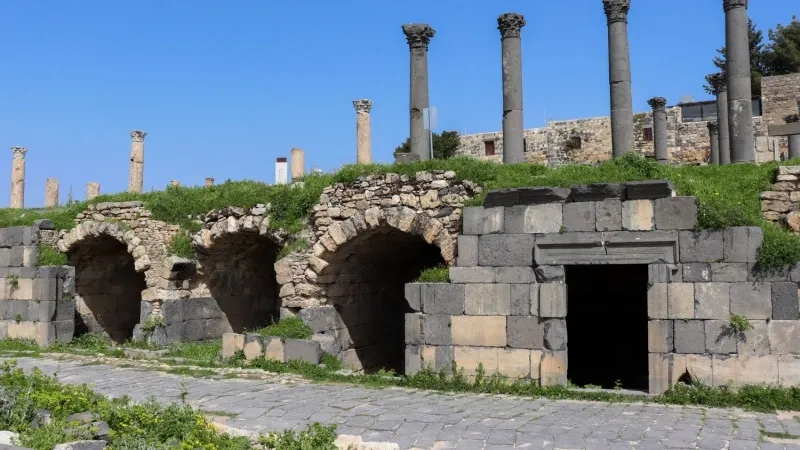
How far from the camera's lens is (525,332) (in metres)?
11.2

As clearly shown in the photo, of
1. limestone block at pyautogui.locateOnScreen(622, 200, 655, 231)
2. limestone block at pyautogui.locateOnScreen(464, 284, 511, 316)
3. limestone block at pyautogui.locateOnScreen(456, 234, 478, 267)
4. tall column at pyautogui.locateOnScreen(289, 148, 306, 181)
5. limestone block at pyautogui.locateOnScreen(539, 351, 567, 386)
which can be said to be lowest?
limestone block at pyautogui.locateOnScreen(539, 351, 567, 386)

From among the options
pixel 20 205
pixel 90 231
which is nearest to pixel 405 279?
pixel 90 231

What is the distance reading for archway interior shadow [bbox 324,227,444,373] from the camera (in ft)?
48.2

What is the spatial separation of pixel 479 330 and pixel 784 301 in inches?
177

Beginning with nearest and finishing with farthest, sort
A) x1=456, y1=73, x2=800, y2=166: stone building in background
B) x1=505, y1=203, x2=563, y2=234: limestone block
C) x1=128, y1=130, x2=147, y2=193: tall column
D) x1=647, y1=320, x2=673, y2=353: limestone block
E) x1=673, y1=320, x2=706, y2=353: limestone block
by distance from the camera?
x1=673, y1=320, x2=706, y2=353: limestone block, x1=647, y1=320, x2=673, y2=353: limestone block, x1=505, y1=203, x2=563, y2=234: limestone block, x1=128, y1=130, x2=147, y2=193: tall column, x1=456, y1=73, x2=800, y2=166: stone building in background

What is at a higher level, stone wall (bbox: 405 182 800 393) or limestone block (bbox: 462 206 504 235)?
limestone block (bbox: 462 206 504 235)

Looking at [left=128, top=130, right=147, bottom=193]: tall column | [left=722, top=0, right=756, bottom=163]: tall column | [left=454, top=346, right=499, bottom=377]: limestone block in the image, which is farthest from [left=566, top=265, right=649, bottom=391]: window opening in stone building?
[left=128, top=130, right=147, bottom=193]: tall column

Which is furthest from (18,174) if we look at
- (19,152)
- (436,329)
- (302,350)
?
(436,329)

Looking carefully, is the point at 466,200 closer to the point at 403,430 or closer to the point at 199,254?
the point at 403,430

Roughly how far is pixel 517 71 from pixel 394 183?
4895 millimetres

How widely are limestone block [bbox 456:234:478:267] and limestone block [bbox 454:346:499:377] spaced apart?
141cm

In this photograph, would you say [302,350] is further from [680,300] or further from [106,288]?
[106,288]

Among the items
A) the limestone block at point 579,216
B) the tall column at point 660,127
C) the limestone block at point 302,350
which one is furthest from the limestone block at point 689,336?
the tall column at point 660,127

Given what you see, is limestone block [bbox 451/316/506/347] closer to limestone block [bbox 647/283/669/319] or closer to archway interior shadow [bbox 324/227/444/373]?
limestone block [bbox 647/283/669/319]
